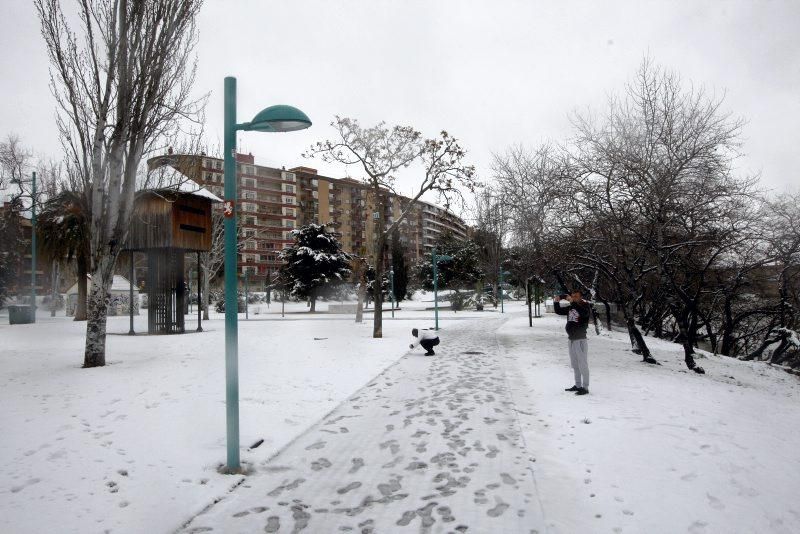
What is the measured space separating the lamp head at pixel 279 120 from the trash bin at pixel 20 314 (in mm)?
25611

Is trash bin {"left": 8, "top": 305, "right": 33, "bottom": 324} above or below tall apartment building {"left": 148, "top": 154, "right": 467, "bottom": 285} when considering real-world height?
below

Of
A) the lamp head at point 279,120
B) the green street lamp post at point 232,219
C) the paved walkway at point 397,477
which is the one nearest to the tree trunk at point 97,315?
the paved walkway at point 397,477

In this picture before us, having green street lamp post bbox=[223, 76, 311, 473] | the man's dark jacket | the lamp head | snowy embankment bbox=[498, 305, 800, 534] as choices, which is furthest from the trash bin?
the man's dark jacket

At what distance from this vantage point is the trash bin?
2372 centimetres

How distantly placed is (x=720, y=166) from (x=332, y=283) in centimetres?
3601

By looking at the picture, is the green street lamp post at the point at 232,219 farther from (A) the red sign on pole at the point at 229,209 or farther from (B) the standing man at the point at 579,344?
(B) the standing man at the point at 579,344

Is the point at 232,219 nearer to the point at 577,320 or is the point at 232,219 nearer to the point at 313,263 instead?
the point at 577,320

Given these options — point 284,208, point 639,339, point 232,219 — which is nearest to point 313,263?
point 639,339

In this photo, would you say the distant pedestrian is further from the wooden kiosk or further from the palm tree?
the palm tree

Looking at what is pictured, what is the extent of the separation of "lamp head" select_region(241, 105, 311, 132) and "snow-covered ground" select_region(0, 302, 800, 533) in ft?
11.1

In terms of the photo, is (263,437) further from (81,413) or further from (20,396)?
(20,396)

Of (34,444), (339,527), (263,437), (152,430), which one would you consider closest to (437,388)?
(263,437)

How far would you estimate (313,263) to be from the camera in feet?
146

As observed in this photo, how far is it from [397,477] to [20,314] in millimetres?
26550
